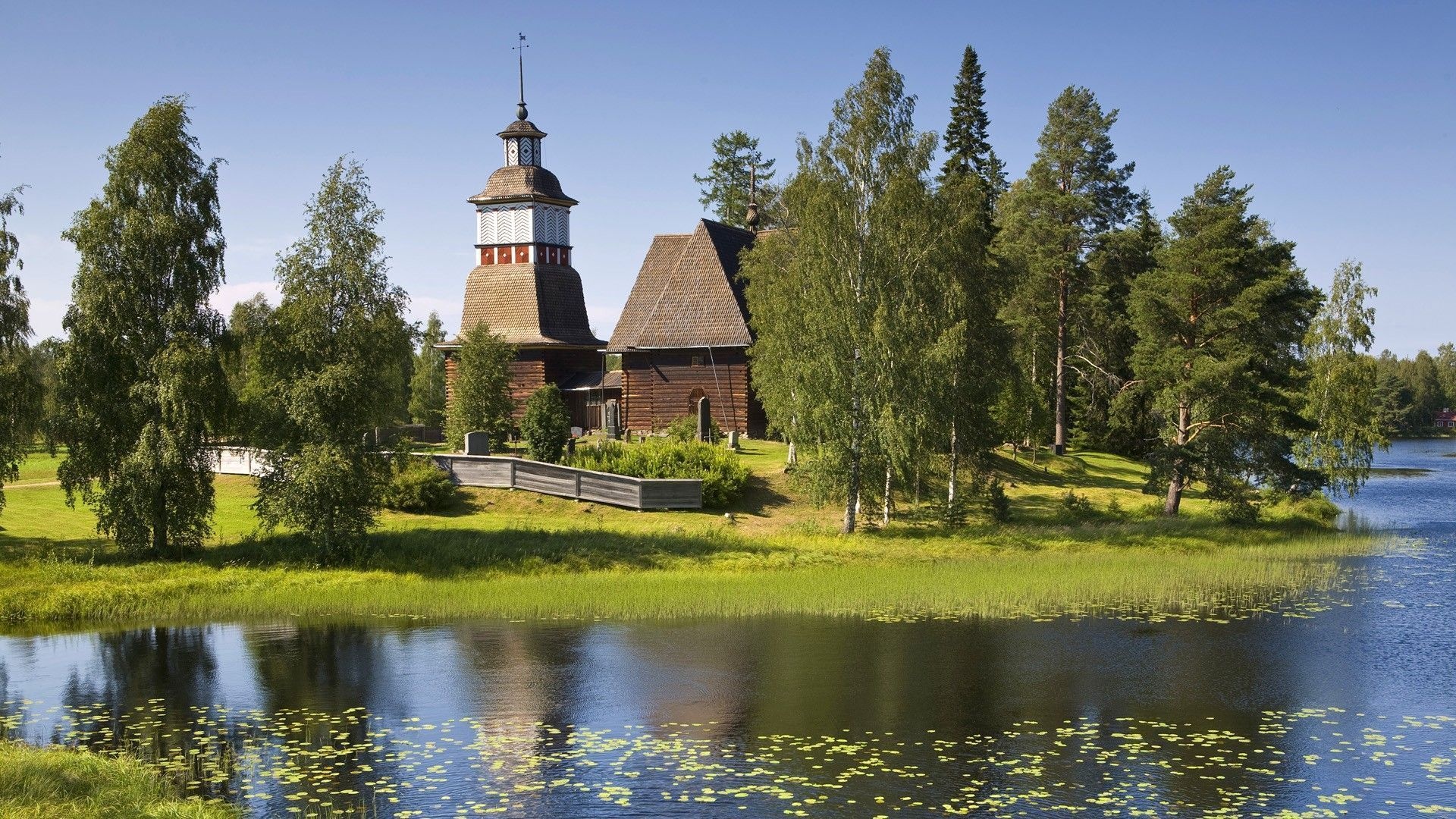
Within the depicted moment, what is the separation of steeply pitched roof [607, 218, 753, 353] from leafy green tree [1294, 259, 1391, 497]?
23936 millimetres

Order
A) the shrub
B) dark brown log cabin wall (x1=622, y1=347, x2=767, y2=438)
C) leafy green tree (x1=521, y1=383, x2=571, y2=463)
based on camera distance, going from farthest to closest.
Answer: dark brown log cabin wall (x1=622, y1=347, x2=767, y2=438), leafy green tree (x1=521, y1=383, x2=571, y2=463), the shrub

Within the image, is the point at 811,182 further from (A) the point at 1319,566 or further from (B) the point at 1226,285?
(A) the point at 1319,566

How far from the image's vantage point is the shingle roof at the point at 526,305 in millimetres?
57594

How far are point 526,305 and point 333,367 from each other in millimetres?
28505

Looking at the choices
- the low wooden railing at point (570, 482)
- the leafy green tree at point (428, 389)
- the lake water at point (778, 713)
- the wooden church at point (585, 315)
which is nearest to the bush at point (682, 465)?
the low wooden railing at point (570, 482)

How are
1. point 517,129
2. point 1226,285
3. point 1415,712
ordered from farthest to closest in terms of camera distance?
point 517,129
point 1226,285
point 1415,712

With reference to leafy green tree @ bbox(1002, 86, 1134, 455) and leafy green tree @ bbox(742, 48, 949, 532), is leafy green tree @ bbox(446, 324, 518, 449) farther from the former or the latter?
leafy green tree @ bbox(1002, 86, 1134, 455)

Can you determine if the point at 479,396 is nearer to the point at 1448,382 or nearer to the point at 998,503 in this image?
the point at 998,503

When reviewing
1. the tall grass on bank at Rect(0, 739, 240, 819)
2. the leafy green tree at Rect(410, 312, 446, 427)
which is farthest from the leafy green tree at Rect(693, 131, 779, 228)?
the tall grass on bank at Rect(0, 739, 240, 819)

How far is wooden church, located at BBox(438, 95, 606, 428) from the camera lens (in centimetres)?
5766

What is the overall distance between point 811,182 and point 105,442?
1993cm

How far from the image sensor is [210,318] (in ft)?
99.9

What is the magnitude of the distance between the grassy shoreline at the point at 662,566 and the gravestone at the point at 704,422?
650 cm

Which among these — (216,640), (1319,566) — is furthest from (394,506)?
(1319,566)
